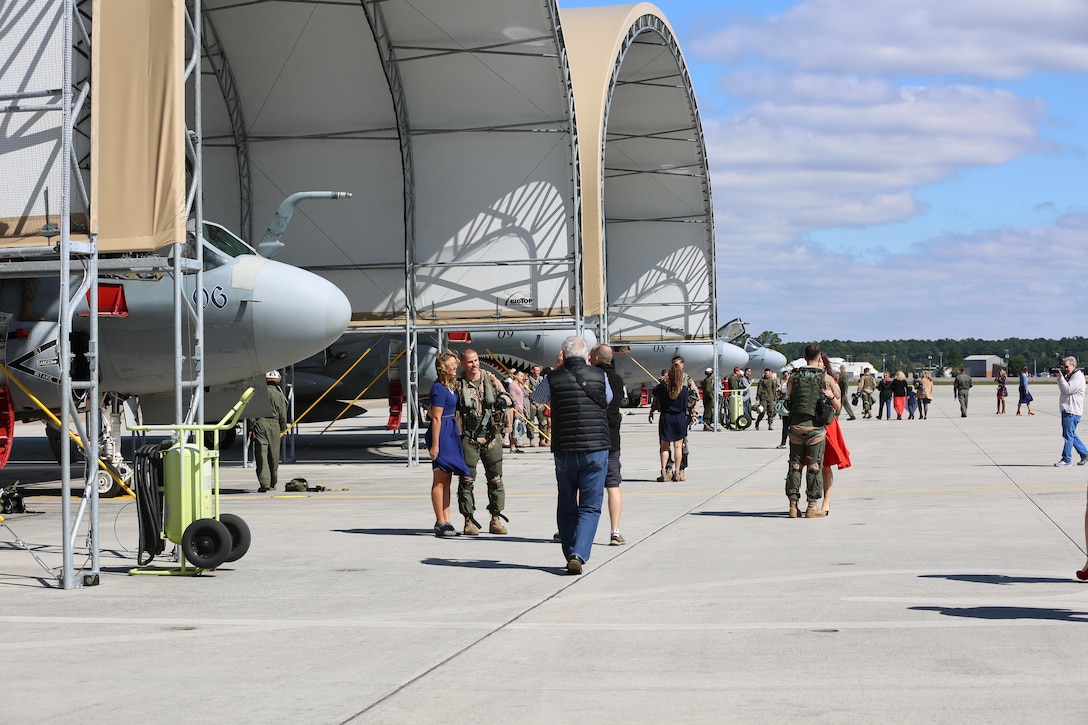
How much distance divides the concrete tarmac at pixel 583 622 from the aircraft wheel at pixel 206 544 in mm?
184

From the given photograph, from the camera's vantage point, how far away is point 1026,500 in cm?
1467

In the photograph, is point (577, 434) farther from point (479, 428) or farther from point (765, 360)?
point (765, 360)

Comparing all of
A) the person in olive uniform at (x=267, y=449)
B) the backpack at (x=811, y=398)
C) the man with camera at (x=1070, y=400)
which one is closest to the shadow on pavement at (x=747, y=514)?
the backpack at (x=811, y=398)

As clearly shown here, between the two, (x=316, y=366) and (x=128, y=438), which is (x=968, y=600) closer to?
(x=316, y=366)

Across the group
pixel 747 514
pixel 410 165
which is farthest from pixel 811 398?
pixel 410 165

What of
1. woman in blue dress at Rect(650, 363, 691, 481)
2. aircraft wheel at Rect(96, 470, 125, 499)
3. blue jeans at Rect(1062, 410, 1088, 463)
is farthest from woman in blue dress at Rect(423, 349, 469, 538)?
blue jeans at Rect(1062, 410, 1088, 463)

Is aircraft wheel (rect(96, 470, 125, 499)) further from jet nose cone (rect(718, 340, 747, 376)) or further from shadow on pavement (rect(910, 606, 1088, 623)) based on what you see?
jet nose cone (rect(718, 340, 747, 376))

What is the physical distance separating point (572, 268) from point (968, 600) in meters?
17.1

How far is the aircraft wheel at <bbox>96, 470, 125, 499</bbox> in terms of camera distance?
1595cm

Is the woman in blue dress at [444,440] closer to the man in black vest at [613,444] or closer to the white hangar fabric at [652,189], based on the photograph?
the man in black vest at [613,444]

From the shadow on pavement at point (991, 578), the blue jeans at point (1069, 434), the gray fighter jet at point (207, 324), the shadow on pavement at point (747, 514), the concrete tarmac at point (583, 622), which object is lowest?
the shadow on pavement at point (747, 514)

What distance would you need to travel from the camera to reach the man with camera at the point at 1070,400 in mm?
18656

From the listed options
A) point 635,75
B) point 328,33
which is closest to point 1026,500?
point 328,33

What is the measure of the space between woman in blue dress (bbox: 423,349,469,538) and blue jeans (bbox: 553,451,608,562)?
224cm
